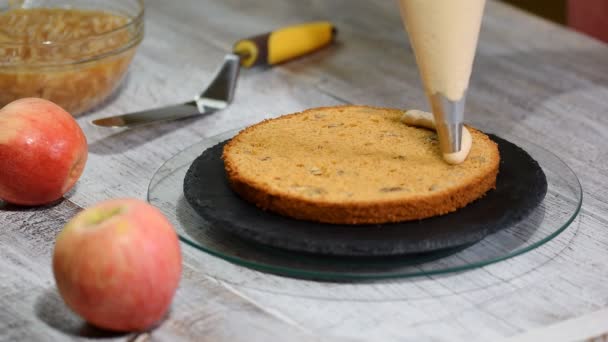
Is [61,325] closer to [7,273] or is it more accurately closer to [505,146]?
[7,273]

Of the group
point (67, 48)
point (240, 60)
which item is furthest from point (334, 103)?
point (67, 48)

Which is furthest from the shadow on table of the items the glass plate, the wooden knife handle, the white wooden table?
the wooden knife handle

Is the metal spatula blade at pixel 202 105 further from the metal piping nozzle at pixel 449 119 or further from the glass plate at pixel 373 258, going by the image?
the metal piping nozzle at pixel 449 119

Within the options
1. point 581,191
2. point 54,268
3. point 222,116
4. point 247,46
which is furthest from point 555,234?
point 247,46

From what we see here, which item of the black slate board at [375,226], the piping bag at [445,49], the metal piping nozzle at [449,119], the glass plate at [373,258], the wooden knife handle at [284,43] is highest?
the piping bag at [445,49]

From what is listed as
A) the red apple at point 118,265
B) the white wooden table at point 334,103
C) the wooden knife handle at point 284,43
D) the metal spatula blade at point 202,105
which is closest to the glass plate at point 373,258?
the white wooden table at point 334,103

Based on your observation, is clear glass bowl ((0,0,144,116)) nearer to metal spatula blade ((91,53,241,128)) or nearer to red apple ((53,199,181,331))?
metal spatula blade ((91,53,241,128))
